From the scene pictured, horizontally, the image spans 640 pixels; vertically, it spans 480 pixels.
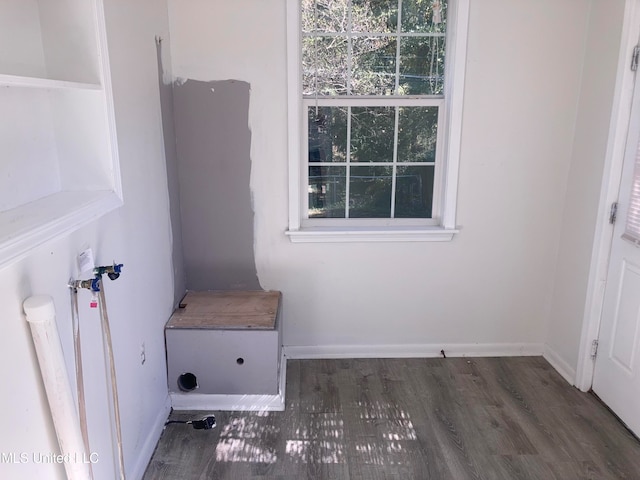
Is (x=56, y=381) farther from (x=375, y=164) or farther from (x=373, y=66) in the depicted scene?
(x=373, y=66)

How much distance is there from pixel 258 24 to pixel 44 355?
2.11 meters

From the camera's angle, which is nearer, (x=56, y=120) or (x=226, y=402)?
(x=56, y=120)

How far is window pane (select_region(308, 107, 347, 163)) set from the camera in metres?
2.89

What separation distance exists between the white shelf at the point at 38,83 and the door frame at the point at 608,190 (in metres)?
2.45

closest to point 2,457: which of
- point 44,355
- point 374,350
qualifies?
point 44,355

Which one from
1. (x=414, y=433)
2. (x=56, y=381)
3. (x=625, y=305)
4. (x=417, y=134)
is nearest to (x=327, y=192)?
(x=417, y=134)

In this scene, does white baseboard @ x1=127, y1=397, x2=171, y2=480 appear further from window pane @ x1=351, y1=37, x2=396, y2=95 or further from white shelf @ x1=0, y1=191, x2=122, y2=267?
window pane @ x1=351, y1=37, x2=396, y2=95

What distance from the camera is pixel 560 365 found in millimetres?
2984

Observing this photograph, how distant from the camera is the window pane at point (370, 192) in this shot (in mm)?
2975

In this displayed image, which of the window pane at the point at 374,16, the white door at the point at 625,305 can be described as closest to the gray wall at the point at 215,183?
the window pane at the point at 374,16

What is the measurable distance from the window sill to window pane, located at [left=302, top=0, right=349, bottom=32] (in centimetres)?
120

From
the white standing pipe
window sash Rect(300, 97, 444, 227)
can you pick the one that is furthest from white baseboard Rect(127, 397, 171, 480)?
window sash Rect(300, 97, 444, 227)

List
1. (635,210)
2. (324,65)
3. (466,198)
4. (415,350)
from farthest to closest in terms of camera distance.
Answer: (415,350)
(466,198)
(324,65)
(635,210)

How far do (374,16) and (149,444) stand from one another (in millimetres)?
2604
